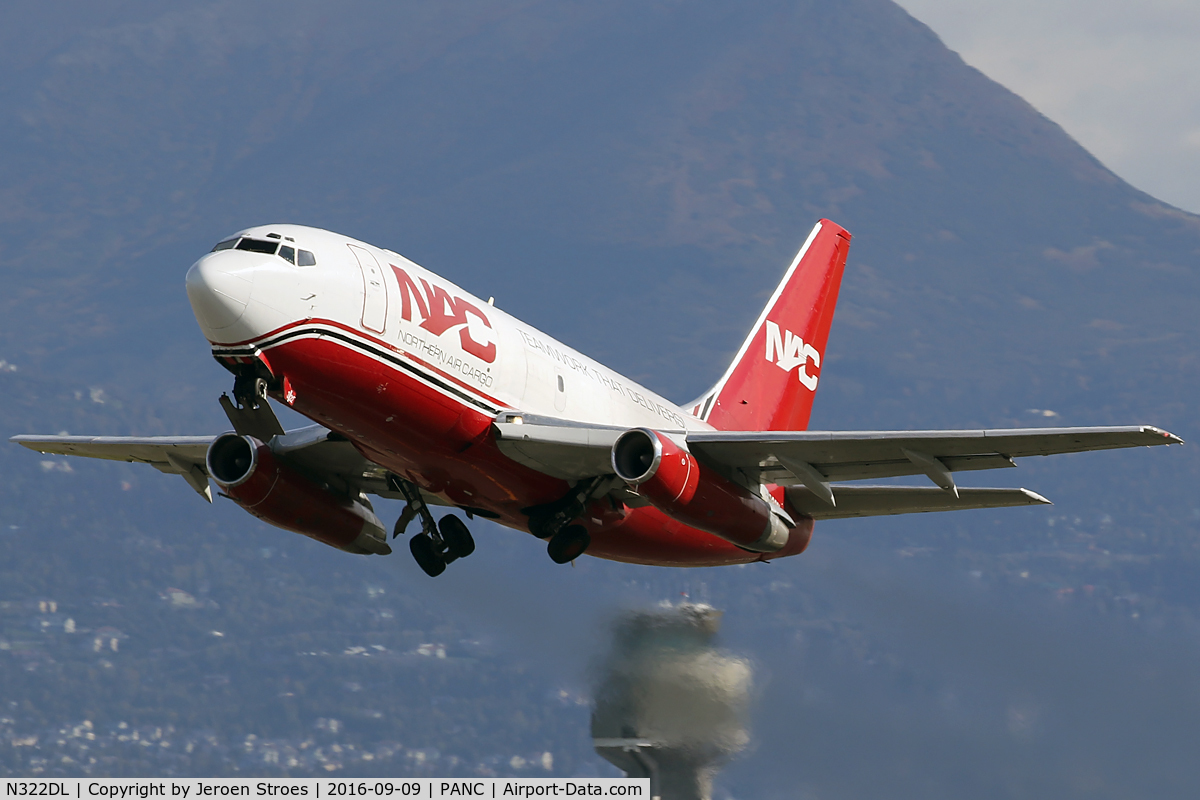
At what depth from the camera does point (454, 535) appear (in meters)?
33.4

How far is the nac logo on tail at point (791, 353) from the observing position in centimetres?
4116

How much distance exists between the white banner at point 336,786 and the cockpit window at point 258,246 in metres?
11.9

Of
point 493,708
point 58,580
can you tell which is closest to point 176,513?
point 58,580

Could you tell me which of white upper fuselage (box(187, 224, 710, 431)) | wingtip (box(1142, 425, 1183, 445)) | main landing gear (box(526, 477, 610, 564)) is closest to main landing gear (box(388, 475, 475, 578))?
main landing gear (box(526, 477, 610, 564))

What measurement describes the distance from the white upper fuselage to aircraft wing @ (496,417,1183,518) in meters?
0.95

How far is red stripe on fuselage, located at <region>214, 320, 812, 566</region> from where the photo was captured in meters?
26.1

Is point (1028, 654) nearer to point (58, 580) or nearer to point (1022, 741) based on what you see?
point (1022, 741)

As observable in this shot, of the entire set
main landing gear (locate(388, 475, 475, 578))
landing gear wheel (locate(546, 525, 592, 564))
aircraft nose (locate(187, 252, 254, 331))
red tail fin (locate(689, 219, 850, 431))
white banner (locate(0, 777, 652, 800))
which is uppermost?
red tail fin (locate(689, 219, 850, 431))

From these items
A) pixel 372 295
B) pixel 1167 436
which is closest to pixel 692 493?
pixel 372 295

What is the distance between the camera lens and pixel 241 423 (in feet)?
85.7

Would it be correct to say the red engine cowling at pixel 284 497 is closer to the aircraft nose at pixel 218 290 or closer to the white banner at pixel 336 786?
the white banner at pixel 336 786

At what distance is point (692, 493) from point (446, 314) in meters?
5.73

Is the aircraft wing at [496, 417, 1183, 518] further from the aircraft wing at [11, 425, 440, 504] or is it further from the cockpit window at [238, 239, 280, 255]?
the cockpit window at [238, 239, 280, 255]

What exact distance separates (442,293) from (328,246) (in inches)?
97.0
